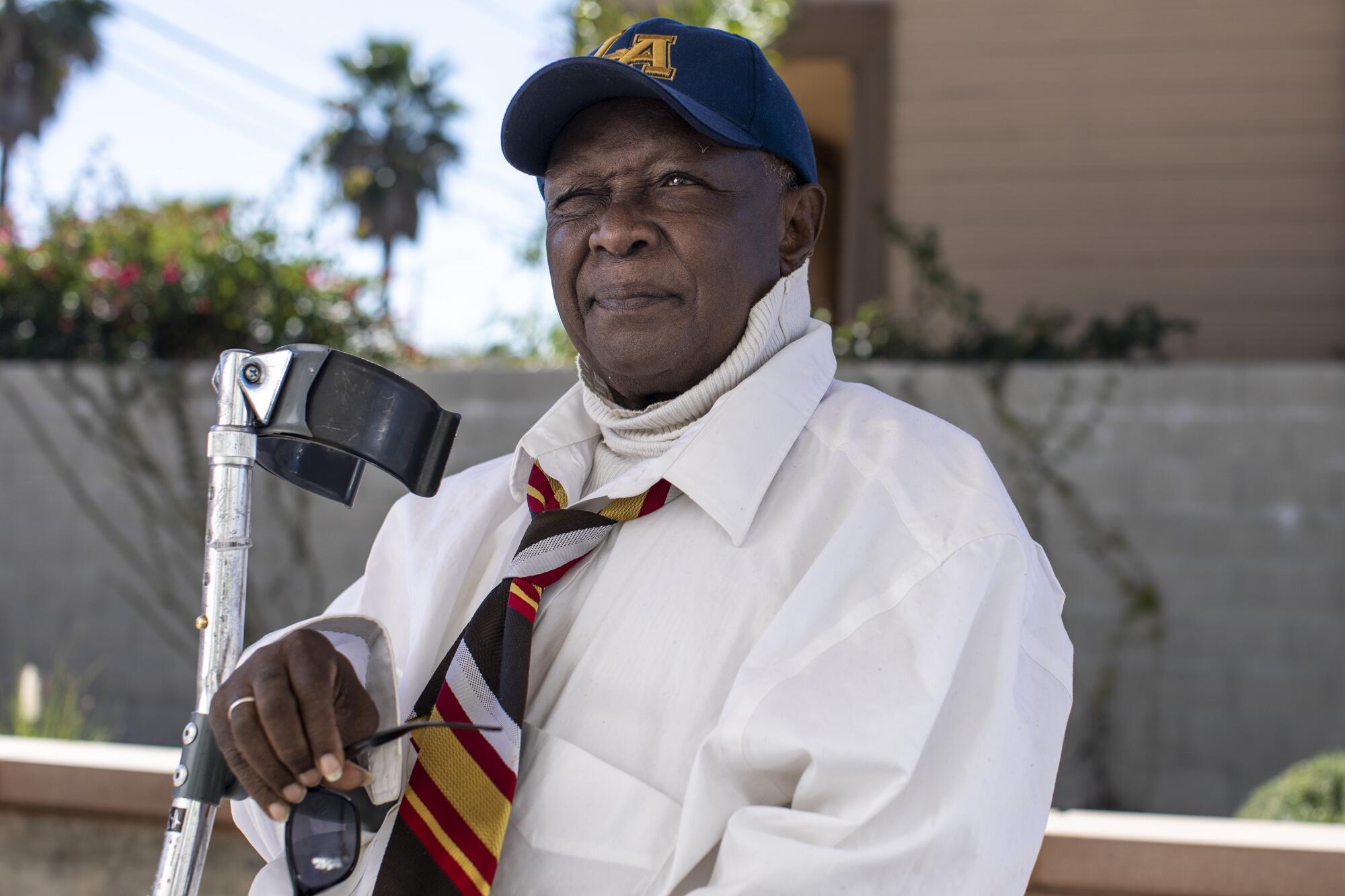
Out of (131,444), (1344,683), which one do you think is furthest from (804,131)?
(131,444)

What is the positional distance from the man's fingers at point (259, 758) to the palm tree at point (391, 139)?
2383 cm

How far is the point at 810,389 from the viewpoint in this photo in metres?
1.76

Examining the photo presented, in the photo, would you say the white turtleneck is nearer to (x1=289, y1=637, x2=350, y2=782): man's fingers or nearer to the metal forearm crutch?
the metal forearm crutch

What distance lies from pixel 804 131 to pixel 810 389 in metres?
0.40

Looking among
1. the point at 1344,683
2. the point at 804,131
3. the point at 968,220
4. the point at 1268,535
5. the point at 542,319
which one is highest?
the point at 804,131

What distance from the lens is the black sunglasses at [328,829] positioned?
1.45 meters

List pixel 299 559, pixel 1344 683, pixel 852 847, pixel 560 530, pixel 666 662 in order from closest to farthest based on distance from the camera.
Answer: pixel 852 847, pixel 666 662, pixel 560 530, pixel 1344 683, pixel 299 559

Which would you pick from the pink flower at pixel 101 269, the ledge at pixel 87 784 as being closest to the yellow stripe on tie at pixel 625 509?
the ledge at pixel 87 784

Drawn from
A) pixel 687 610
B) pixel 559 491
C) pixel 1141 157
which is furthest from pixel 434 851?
pixel 1141 157

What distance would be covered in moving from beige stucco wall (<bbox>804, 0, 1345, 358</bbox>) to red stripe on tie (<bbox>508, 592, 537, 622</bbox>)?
563cm

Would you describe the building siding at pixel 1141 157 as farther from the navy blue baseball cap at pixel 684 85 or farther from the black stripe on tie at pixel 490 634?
the black stripe on tie at pixel 490 634

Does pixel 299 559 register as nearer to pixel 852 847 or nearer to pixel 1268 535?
pixel 1268 535

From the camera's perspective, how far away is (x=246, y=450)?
1.47 metres

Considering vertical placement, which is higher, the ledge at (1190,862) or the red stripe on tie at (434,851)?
the red stripe on tie at (434,851)
